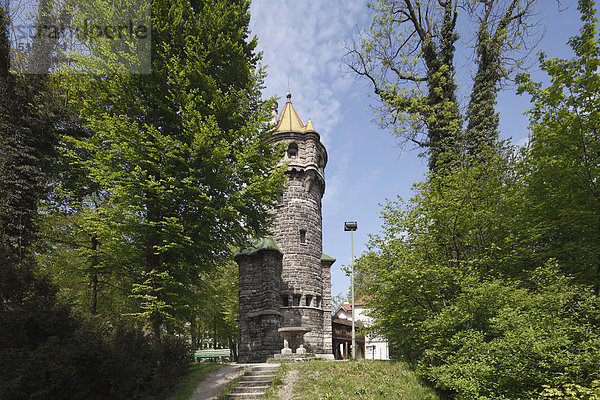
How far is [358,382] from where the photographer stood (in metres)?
10.0

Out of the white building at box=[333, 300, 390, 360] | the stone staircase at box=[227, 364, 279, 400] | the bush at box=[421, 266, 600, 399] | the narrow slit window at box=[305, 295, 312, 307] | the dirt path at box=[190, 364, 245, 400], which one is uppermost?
the bush at box=[421, 266, 600, 399]

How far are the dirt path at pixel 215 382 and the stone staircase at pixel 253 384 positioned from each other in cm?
47

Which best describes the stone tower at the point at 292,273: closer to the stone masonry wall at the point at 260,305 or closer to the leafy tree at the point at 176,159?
the stone masonry wall at the point at 260,305

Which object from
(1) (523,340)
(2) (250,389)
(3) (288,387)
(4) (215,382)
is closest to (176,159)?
(4) (215,382)

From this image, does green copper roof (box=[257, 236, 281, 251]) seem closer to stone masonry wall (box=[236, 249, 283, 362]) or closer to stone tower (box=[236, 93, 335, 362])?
stone tower (box=[236, 93, 335, 362])

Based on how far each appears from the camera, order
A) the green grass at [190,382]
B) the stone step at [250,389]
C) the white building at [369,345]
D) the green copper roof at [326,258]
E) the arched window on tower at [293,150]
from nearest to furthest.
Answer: the green grass at [190,382], the stone step at [250,389], the arched window on tower at [293,150], the green copper roof at [326,258], the white building at [369,345]

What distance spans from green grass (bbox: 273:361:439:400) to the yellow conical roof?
1705cm

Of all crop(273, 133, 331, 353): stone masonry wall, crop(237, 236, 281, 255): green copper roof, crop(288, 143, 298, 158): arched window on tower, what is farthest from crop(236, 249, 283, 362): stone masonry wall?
crop(288, 143, 298, 158): arched window on tower

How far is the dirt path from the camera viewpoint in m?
9.71

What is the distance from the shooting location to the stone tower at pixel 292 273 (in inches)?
784

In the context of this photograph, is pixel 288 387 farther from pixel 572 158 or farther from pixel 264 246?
pixel 264 246

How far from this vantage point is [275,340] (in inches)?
756

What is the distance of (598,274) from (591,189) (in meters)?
2.20

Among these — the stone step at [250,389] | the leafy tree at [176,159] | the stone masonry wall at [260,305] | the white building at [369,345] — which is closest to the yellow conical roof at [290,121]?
the stone masonry wall at [260,305]
